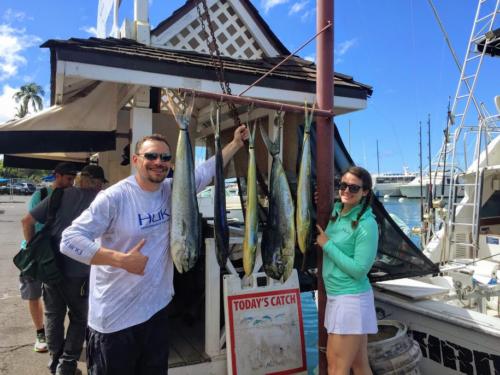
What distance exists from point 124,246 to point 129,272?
0.17 metres

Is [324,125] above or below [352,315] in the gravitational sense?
above

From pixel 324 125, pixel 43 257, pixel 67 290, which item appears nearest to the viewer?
pixel 324 125

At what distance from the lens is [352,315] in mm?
2369

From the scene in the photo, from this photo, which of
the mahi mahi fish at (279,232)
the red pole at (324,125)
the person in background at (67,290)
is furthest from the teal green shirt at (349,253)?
the person in background at (67,290)

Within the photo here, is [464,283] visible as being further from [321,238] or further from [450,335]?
[321,238]

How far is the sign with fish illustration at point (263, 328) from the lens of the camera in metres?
3.09

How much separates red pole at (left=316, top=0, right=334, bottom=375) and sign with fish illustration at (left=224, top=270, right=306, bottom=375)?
661 mm

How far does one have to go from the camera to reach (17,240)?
12172 mm

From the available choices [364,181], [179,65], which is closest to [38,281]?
[179,65]

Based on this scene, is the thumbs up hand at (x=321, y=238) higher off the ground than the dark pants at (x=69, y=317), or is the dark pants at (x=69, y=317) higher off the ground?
the thumbs up hand at (x=321, y=238)

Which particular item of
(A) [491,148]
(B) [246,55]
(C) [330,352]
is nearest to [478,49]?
(A) [491,148]

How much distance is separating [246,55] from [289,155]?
1772 mm

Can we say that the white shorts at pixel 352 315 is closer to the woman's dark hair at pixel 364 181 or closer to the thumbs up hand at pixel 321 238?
the thumbs up hand at pixel 321 238

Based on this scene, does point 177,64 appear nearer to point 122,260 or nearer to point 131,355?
point 122,260
